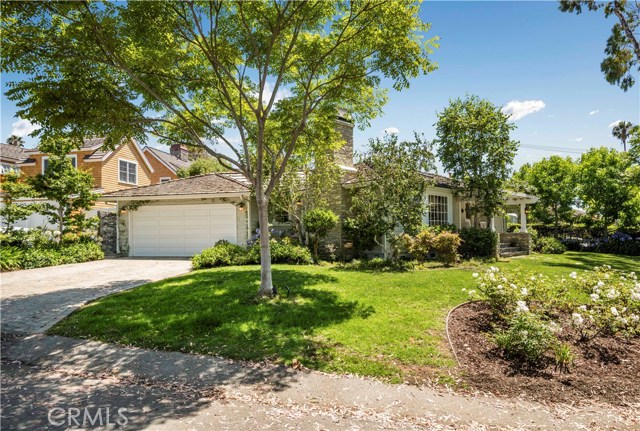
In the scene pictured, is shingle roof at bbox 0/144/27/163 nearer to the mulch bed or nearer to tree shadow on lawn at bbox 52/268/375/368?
tree shadow on lawn at bbox 52/268/375/368

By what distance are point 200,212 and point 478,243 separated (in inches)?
495

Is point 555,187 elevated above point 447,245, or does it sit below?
above

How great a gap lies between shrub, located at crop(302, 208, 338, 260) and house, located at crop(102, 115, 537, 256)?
39.0 inches

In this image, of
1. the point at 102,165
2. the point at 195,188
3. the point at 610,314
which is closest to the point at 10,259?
the point at 195,188

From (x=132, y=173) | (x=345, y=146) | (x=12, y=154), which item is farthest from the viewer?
(x=12, y=154)

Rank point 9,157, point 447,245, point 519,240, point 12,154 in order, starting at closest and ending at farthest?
point 447,245, point 519,240, point 9,157, point 12,154

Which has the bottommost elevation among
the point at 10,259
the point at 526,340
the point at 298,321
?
the point at 298,321

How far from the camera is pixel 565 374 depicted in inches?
179

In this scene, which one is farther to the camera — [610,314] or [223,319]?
[223,319]

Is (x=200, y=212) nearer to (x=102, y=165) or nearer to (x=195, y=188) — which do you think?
(x=195, y=188)

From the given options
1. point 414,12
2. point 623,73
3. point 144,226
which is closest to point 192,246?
point 144,226

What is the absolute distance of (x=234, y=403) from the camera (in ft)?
12.7

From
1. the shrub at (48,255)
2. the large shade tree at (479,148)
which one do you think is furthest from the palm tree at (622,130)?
the shrub at (48,255)

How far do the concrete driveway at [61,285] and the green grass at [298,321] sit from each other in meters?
0.61
